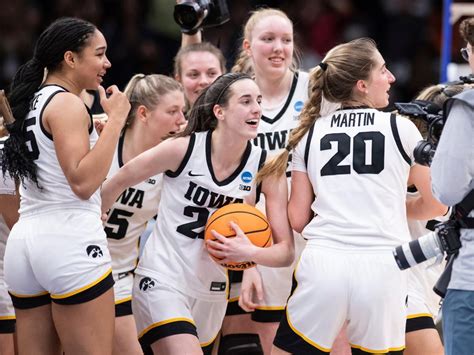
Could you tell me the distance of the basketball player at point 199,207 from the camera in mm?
5156

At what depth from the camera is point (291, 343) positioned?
4.82 metres

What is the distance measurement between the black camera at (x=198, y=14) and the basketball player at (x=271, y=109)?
364mm

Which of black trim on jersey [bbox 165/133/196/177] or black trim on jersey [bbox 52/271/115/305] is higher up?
black trim on jersey [bbox 165/133/196/177]

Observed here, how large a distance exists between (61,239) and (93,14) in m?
7.26

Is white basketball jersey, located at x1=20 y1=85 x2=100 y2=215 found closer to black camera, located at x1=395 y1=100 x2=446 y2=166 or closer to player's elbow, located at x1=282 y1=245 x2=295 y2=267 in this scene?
player's elbow, located at x1=282 y1=245 x2=295 y2=267

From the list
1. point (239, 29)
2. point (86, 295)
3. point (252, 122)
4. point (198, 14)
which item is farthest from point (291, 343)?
point (239, 29)

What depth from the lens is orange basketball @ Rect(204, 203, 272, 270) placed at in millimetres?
5094

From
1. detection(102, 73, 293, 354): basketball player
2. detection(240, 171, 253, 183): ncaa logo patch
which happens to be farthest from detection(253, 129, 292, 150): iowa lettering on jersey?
detection(240, 171, 253, 183): ncaa logo patch

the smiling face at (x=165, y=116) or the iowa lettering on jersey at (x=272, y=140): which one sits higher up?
the smiling face at (x=165, y=116)

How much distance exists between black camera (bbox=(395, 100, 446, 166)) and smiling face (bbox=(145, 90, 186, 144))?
1.83 metres

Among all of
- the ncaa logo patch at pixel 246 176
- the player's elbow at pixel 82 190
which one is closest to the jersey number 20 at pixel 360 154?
the ncaa logo patch at pixel 246 176

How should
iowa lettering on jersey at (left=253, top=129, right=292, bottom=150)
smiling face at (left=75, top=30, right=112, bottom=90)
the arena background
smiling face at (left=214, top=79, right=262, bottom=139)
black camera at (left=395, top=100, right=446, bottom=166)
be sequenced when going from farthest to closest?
the arena background → iowa lettering on jersey at (left=253, top=129, right=292, bottom=150) → smiling face at (left=214, top=79, right=262, bottom=139) → smiling face at (left=75, top=30, right=112, bottom=90) → black camera at (left=395, top=100, right=446, bottom=166)

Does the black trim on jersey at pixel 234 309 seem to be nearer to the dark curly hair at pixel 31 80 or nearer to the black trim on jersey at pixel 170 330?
the black trim on jersey at pixel 170 330

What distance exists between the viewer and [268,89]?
6.32 m
